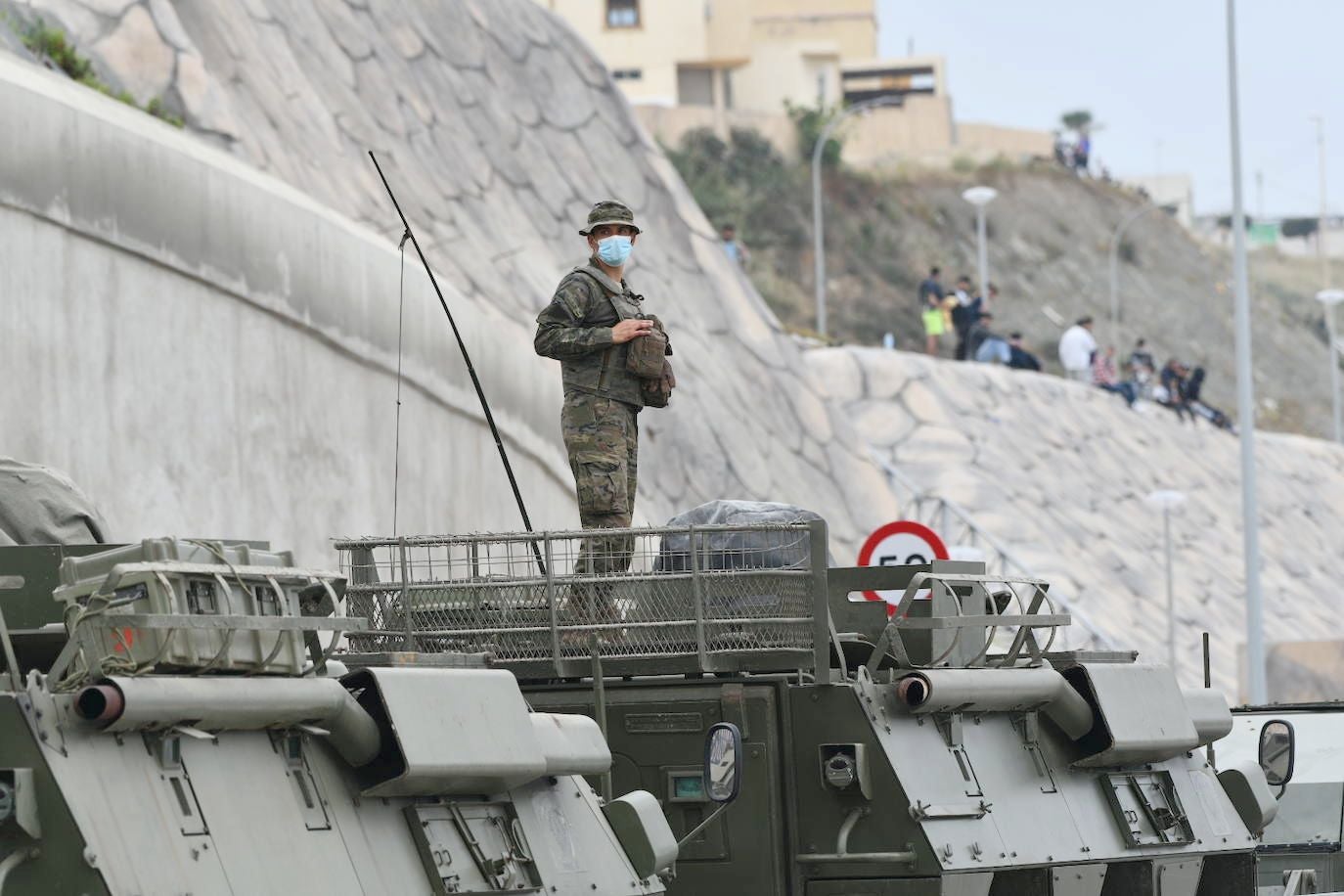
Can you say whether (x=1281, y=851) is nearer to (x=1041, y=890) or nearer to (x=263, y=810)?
(x=1041, y=890)

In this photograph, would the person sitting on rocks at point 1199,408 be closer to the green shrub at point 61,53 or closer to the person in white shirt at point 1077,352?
the person in white shirt at point 1077,352

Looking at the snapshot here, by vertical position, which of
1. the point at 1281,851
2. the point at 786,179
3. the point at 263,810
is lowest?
the point at 1281,851

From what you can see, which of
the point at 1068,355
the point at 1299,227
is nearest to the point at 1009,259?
the point at 1068,355

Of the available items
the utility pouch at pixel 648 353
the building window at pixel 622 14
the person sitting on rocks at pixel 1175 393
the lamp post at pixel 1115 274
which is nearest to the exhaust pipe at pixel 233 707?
the utility pouch at pixel 648 353

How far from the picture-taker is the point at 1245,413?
25781 millimetres

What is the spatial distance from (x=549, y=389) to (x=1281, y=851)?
11249mm

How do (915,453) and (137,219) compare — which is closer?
(137,219)

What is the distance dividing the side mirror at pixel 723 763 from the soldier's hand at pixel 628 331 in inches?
109

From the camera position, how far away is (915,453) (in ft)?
111

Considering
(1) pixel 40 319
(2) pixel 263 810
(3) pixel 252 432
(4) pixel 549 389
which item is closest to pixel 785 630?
(2) pixel 263 810

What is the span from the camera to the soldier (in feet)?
32.7

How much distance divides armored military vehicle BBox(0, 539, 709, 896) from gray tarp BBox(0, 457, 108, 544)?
1585mm

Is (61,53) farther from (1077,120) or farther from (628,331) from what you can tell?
(1077,120)

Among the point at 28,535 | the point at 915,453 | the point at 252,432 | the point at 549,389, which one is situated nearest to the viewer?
the point at 28,535
